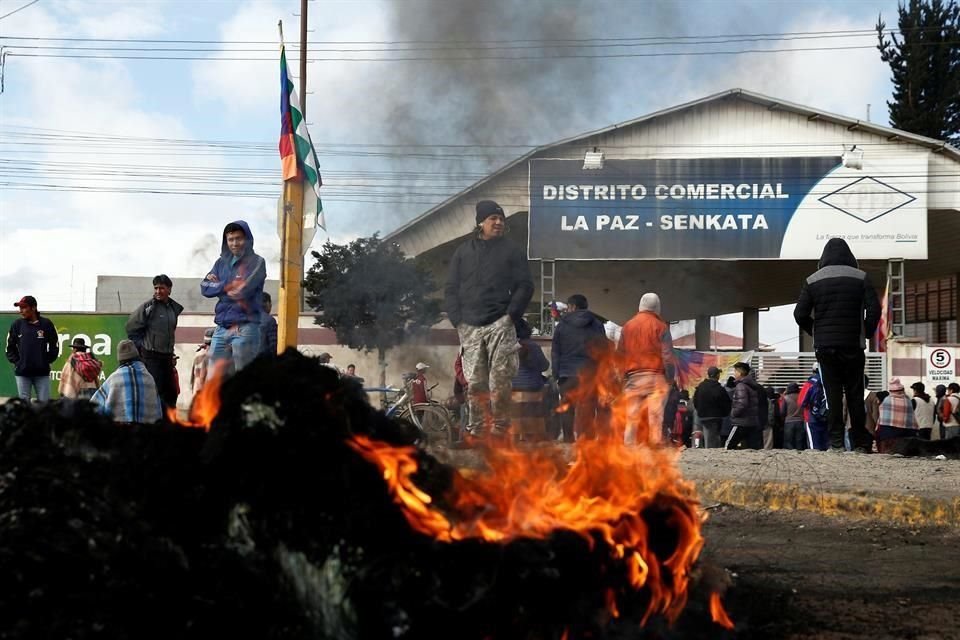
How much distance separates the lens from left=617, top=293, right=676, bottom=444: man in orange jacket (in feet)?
29.6

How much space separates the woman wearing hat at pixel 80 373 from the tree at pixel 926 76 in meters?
42.8

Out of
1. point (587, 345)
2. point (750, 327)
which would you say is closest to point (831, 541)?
point (587, 345)

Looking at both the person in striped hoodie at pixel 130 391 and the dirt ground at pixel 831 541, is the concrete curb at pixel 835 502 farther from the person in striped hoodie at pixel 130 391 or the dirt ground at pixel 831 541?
the person in striped hoodie at pixel 130 391

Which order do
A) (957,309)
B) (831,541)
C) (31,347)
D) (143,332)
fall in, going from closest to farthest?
(831,541)
(143,332)
(31,347)
(957,309)

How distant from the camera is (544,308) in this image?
84.9 ft

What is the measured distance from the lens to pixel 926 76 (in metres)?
46.8

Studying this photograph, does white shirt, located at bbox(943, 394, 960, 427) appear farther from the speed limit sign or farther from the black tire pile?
the black tire pile

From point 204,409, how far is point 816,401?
1148 centimetres

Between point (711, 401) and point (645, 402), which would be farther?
point (711, 401)

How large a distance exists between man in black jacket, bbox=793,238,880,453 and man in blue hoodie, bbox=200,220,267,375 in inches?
184

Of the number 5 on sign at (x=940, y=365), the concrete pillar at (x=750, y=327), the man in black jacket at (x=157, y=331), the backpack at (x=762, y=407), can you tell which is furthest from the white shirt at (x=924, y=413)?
the concrete pillar at (x=750, y=327)

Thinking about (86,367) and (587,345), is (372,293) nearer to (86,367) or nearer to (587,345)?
(86,367)

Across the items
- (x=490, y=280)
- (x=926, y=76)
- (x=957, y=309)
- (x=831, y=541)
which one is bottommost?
(x=831, y=541)

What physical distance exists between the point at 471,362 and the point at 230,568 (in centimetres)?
539
